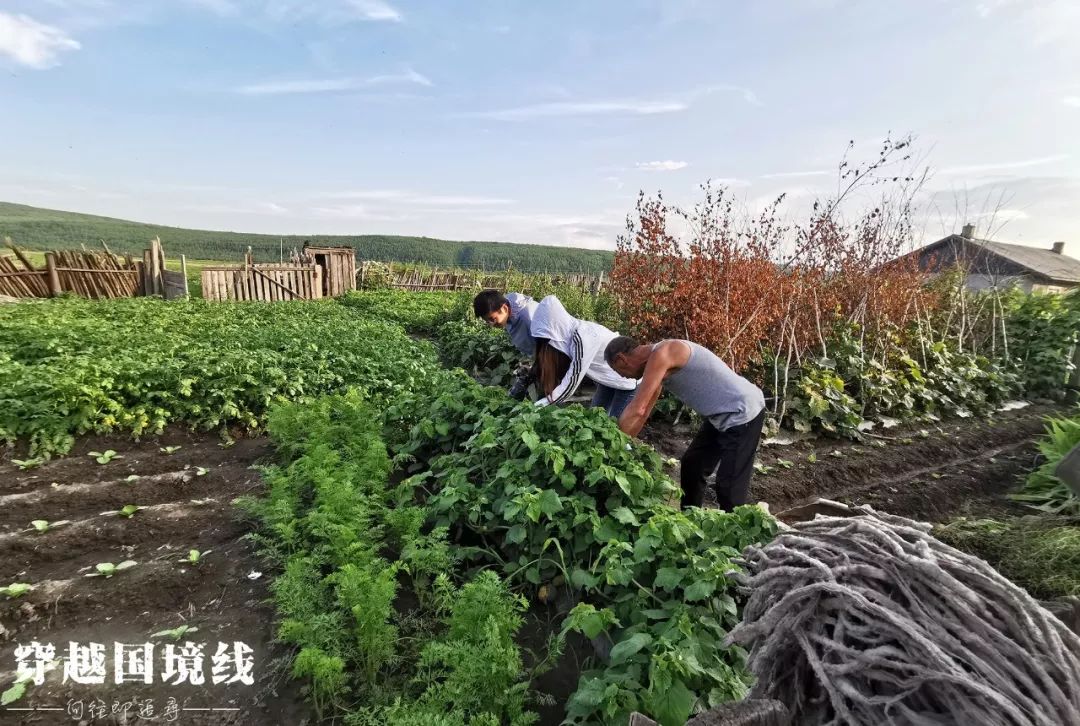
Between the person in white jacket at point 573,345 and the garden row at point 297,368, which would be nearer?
the person in white jacket at point 573,345

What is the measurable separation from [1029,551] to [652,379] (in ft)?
6.09

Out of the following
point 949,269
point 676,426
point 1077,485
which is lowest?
point 676,426

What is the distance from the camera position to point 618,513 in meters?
2.68

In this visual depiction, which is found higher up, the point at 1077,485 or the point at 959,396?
the point at 1077,485

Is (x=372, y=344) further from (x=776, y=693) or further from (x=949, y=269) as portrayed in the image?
(x=949, y=269)

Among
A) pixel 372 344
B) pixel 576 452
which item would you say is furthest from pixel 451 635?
pixel 372 344

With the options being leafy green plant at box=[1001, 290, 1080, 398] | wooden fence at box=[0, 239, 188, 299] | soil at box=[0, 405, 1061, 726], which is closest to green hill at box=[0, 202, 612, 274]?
wooden fence at box=[0, 239, 188, 299]

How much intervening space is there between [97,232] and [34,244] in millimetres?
10504

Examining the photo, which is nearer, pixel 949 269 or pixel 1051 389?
pixel 1051 389

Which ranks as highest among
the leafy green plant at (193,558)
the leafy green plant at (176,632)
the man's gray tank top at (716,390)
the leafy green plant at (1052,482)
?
the man's gray tank top at (716,390)

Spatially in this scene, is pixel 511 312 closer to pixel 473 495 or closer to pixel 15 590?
pixel 473 495

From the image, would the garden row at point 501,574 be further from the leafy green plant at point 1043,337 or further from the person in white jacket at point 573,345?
the leafy green plant at point 1043,337

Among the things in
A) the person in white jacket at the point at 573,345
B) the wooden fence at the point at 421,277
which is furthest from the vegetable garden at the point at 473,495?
the wooden fence at the point at 421,277

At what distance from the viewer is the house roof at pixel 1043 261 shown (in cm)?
2512
